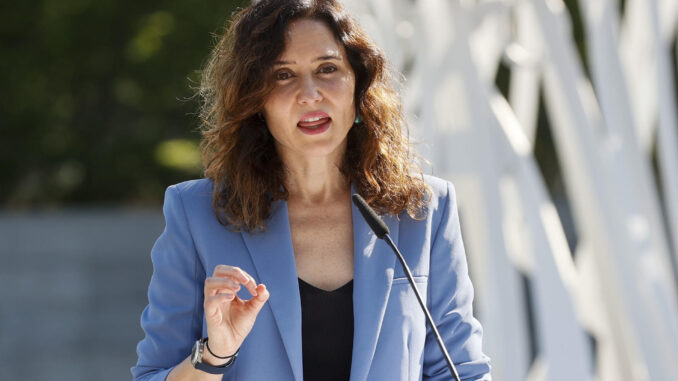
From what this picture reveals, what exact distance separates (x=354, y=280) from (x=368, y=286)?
0.11 feet

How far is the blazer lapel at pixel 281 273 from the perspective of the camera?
73.7 inches

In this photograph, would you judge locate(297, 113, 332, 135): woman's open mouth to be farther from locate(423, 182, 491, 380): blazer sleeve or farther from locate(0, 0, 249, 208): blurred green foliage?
locate(0, 0, 249, 208): blurred green foliage

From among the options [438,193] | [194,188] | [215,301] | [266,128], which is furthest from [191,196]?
[438,193]

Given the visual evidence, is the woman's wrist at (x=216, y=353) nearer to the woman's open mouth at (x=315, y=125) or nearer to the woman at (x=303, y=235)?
the woman at (x=303, y=235)

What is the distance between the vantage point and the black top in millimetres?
1937

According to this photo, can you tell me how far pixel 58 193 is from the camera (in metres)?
13.3

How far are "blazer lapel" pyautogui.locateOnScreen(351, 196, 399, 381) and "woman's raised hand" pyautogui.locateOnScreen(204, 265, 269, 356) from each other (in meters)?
0.21

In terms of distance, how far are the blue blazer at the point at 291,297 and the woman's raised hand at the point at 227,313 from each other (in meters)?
0.10

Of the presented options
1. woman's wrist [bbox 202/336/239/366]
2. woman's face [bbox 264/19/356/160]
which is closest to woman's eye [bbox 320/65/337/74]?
woman's face [bbox 264/19/356/160]

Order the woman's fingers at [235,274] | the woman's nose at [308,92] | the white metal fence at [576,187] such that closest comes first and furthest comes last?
the woman's fingers at [235,274], the woman's nose at [308,92], the white metal fence at [576,187]

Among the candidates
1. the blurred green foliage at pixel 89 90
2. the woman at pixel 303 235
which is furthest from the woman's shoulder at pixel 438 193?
the blurred green foliage at pixel 89 90

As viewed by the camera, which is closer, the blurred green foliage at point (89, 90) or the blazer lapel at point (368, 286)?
the blazer lapel at point (368, 286)

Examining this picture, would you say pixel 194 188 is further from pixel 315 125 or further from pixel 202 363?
pixel 202 363

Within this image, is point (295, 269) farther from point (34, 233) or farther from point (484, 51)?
point (34, 233)
